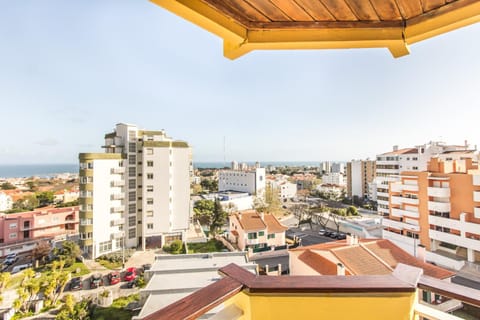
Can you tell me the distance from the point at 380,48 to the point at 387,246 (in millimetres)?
9127

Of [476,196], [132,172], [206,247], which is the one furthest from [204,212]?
[476,196]

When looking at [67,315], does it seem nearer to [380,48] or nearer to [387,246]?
[380,48]

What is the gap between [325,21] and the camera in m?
1.05

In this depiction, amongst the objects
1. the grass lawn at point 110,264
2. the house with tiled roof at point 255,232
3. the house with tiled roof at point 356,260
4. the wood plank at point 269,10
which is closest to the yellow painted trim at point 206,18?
the wood plank at point 269,10

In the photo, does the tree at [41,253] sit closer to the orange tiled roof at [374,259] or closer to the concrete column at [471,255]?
the orange tiled roof at [374,259]

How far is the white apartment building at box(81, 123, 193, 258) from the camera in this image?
47.4 feet

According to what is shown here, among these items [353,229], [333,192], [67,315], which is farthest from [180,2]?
[333,192]

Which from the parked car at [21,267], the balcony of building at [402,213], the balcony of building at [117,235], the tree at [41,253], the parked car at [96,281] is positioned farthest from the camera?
the balcony of building at [117,235]

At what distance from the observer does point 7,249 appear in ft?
48.0

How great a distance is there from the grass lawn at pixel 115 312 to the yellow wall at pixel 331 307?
27.7 feet

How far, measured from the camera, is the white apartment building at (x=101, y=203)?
42.1 feet

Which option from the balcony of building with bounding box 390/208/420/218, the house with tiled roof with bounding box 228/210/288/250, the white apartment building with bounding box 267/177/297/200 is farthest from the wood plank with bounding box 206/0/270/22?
the white apartment building with bounding box 267/177/297/200

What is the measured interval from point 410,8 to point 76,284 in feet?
43.7

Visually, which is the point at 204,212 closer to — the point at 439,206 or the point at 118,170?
the point at 118,170
